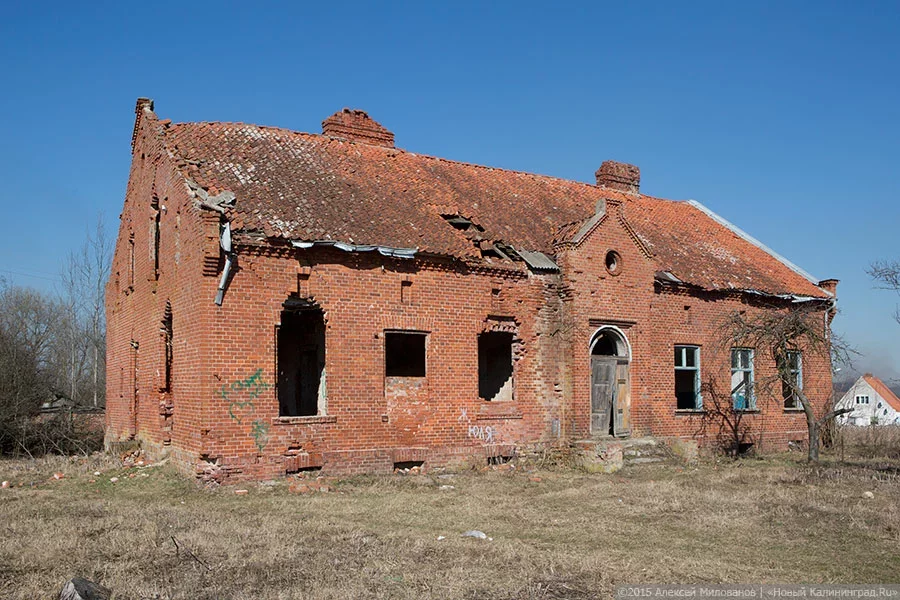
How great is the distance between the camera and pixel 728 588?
7.51m

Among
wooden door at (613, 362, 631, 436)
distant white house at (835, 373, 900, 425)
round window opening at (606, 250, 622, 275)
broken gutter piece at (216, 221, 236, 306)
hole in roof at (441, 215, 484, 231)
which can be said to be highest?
hole in roof at (441, 215, 484, 231)

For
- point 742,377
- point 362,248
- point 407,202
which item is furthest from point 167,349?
point 742,377

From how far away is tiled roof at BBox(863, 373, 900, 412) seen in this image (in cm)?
5515

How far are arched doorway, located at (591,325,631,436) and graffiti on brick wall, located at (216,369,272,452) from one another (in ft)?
25.4

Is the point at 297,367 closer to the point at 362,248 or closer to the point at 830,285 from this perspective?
the point at 362,248

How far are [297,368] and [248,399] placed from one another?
5.09 m

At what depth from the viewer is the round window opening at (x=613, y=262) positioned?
18.6 m

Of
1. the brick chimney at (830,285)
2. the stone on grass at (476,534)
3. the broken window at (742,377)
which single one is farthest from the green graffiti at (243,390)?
the brick chimney at (830,285)

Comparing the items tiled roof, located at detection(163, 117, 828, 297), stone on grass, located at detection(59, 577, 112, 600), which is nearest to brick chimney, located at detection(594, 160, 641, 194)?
tiled roof, located at detection(163, 117, 828, 297)

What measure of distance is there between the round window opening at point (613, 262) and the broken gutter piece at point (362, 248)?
5200 millimetres

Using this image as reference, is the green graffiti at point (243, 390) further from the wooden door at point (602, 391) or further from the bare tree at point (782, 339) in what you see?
the bare tree at point (782, 339)

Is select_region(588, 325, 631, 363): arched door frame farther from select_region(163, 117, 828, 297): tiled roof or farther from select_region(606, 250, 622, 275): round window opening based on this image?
select_region(163, 117, 828, 297): tiled roof

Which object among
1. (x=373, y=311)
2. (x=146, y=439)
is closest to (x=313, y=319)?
(x=373, y=311)

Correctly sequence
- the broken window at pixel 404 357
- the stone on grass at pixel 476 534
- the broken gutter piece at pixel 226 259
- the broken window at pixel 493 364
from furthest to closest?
the broken window at pixel 404 357
the broken window at pixel 493 364
the broken gutter piece at pixel 226 259
the stone on grass at pixel 476 534
